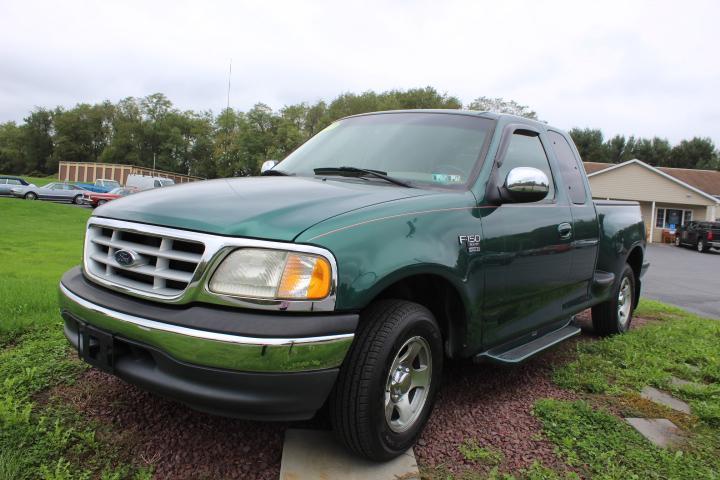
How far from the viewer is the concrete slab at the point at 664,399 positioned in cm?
351

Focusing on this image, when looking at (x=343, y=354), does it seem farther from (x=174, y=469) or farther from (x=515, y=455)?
(x=515, y=455)

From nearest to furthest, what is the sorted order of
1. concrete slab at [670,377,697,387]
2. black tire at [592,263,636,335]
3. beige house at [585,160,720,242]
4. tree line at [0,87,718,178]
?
1. concrete slab at [670,377,697,387]
2. black tire at [592,263,636,335]
3. beige house at [585,160,720,242]
4. tree line at [0,87,718,178]

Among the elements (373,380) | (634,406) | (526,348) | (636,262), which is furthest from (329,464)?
(636,262)

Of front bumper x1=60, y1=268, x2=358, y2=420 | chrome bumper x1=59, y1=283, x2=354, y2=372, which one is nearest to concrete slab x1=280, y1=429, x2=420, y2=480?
front bumper x1=60, y1=268, x2=358, y2=420

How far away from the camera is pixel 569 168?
14.2ft

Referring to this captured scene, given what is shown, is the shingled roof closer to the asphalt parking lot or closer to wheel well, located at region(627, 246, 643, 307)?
the asphalt parking lot

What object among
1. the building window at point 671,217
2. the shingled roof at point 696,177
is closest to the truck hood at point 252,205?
the building window at point 671,217

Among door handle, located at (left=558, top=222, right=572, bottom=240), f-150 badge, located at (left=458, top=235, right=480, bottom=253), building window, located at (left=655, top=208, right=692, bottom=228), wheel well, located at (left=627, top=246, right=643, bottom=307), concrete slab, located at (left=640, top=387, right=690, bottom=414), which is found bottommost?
concrete slab, located at (left=640, top=387, right=690, bottom=414)

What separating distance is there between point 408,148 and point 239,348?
189cm

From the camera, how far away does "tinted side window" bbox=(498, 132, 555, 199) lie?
3.42m

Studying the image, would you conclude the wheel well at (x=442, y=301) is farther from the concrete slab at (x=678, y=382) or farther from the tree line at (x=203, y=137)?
the tree line at (x=203, y=137)

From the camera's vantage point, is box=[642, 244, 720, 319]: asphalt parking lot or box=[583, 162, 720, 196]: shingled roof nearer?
box=[642, 244, 720, 319]: asphalt parking lot

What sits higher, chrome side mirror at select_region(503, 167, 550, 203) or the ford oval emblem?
chrome side mirror at select_region(503, 167, 550, 203)

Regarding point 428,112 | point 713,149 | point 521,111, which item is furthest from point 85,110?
point 428,112
